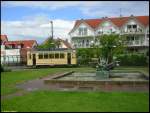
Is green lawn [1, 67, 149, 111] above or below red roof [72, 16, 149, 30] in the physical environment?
below

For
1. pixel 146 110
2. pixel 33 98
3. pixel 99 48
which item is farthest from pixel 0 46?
pixel 146 110

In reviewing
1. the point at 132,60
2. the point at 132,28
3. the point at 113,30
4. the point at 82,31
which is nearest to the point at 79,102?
the point at 132,60

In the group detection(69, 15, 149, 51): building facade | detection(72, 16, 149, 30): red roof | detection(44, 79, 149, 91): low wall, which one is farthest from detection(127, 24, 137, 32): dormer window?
detection(44, 79, 149, 91): low wall

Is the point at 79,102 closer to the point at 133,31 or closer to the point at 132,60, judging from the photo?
the point at 132,60

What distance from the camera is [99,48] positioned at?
4719cm

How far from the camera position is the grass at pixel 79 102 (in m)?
10.2

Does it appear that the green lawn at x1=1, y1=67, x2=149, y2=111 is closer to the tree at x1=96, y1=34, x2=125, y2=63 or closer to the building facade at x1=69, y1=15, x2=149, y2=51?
the tree at x1=96, y1=34, x2=125, y2=63

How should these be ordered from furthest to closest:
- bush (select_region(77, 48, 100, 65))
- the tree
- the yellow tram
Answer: bush (select_region(77, 48, 100, 65)) → the tree → the yellow tram

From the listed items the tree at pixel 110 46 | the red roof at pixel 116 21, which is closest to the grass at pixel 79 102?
the tree at pixel 110 46

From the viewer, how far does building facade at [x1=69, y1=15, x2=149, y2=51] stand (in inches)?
2352

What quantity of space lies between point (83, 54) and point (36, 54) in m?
9.18

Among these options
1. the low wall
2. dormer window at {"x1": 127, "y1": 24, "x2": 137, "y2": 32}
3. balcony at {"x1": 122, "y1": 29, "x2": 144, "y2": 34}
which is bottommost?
the low wall

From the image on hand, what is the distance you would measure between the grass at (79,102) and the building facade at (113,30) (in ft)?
144

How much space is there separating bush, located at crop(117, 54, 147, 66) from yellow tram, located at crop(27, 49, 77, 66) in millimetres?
6426
